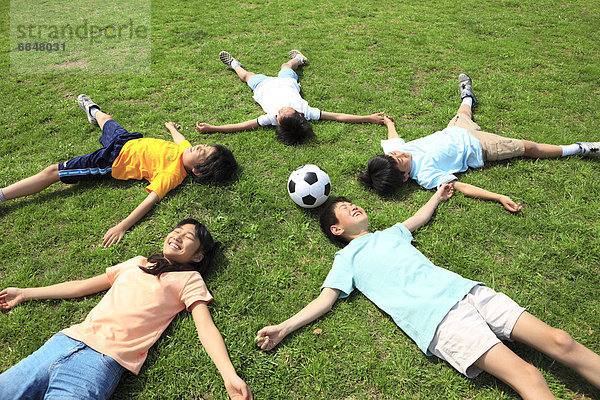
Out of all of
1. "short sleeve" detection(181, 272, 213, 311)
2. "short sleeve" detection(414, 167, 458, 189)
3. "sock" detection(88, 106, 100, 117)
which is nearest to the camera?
"short sleeve" detection(181, 272, 213, 311)

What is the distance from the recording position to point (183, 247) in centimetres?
343

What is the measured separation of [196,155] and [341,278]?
2.60m

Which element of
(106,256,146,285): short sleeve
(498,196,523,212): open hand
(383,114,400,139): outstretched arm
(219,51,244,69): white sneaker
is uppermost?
(219,51,244,69): white sneaker

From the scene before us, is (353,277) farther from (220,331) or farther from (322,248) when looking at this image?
(220,331)

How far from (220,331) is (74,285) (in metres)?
1.57

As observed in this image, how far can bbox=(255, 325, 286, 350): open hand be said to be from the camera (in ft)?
9.88

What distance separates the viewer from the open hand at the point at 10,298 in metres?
3.32

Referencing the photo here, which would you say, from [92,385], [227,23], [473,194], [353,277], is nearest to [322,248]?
[353,277]

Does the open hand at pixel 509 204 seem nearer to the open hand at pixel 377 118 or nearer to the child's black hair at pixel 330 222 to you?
the child's black hair at pixel 330 222

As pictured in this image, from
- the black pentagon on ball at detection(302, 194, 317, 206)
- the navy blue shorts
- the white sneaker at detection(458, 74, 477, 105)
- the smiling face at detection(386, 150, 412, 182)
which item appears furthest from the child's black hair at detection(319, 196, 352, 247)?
the white sneaker at detection(458, 74, 477, 105)

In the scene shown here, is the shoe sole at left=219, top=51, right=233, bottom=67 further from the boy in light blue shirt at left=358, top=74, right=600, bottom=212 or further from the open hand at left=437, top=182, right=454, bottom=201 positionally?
the open hand at left=437, top=182, right=454, bottom=201

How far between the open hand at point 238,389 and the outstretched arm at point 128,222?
2.20 meters

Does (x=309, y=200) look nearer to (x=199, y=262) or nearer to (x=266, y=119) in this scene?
(x=199, y=262)

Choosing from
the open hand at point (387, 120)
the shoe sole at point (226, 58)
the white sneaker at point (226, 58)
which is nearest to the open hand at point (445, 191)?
the open hand at point (387, 120)
